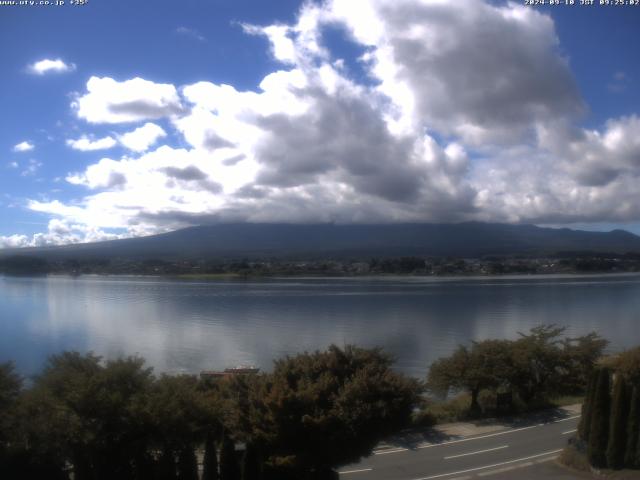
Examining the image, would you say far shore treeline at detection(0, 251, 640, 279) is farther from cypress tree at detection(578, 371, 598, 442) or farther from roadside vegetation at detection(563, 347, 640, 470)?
roadside vegetation at detection(563, 347, 640, 470)

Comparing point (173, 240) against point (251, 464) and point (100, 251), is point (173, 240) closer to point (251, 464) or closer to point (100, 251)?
point (100, 251)

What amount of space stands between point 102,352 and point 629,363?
720 inches

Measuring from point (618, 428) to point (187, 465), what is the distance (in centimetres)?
605

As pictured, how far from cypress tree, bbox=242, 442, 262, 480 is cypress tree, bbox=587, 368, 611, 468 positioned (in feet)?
15.8

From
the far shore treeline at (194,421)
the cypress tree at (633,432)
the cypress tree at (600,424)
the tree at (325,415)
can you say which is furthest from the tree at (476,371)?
the tree at (325,415)

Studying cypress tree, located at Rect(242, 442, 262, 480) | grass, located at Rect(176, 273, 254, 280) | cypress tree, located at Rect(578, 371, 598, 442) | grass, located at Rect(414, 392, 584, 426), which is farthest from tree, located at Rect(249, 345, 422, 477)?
grass, located at Rect(176, 273, 254, 280)

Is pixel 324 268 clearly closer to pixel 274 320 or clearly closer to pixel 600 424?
pixel 274 320

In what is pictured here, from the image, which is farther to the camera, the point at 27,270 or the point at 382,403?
the point at 27,270

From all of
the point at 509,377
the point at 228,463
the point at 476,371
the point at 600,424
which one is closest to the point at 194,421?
the point at 228,463

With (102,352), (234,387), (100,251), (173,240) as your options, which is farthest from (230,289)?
(173,240)

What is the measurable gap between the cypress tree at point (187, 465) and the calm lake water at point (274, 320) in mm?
12955

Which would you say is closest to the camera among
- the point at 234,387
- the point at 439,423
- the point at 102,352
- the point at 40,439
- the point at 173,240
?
the point at 40,439

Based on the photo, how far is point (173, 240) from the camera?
137000 millimetres

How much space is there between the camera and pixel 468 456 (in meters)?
10.1
